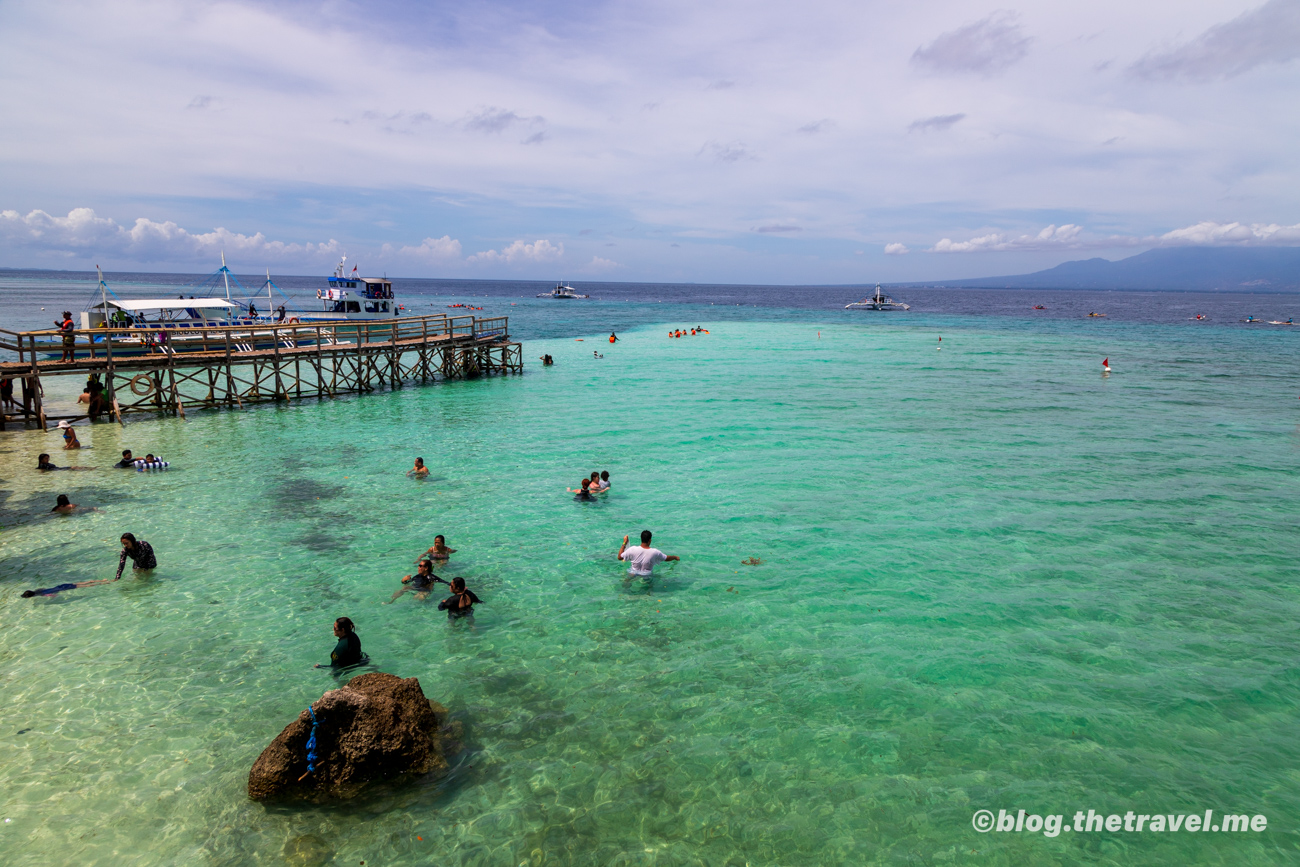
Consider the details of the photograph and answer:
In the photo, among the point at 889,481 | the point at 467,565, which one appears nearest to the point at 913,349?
the point at 889,481

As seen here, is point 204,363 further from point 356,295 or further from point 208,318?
point 356,295

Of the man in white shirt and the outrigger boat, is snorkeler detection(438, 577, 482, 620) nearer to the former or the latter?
the man in white shirt

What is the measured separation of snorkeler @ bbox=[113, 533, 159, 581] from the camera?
1255cm

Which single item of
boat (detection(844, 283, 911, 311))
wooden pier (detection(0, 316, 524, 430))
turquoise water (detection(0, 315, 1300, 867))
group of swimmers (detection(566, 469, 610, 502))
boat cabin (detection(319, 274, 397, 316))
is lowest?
turquoise water (detection(0, 315, 1300, 867))

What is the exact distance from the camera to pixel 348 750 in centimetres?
769

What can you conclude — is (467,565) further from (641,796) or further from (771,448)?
(771,448)

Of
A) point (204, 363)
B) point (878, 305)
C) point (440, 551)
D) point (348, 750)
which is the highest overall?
point (878, 305)

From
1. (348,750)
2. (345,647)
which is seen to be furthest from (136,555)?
(348,750)

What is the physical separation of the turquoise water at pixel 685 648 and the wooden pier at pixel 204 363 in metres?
3.39

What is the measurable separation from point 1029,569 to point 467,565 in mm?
11285

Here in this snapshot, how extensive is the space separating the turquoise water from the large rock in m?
0.30

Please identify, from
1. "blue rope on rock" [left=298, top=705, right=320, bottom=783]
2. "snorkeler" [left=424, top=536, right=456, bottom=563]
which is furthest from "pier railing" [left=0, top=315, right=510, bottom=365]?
"blue rope on rock" [left=298, top=705, right=320, bottom=783]

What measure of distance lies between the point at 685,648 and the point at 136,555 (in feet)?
34.3

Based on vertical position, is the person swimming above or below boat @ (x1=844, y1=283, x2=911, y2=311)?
below
